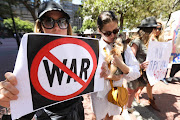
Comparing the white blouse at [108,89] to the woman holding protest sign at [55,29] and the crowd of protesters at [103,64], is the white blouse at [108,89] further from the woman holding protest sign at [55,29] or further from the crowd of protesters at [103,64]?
the woman holding protest sign at [55,29]

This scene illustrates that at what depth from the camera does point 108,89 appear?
5.11ft

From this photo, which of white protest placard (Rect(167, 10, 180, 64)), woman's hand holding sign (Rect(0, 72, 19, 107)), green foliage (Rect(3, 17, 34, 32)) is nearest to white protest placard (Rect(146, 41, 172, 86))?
white protest placard (Rect(167, 10, 180, 64))

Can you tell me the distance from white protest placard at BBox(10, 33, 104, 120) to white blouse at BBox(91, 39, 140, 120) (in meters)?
0.53

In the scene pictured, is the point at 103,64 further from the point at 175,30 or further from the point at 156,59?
the point at 175,30

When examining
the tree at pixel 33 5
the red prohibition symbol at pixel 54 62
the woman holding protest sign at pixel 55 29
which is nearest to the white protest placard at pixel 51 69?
the red prohibition symbol at pixel 54 62

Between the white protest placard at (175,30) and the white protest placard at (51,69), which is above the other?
the white protest placard at (175,30)

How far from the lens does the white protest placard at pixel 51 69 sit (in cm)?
71

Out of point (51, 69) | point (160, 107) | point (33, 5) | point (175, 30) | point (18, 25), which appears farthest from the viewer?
point (18, 25)

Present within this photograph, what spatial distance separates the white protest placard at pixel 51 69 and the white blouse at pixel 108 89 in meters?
0.53

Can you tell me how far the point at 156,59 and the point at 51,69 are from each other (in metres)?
2.05

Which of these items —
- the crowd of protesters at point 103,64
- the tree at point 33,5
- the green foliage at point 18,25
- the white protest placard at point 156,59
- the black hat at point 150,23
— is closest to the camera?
the crowd of protesters at point 103,64

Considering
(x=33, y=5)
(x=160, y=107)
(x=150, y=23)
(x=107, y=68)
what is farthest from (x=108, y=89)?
(x=33, y=5)

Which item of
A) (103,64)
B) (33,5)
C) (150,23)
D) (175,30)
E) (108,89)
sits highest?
(33,5)

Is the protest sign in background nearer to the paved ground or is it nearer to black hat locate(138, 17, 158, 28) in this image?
black hat locate(138, 17, 158, 28)
